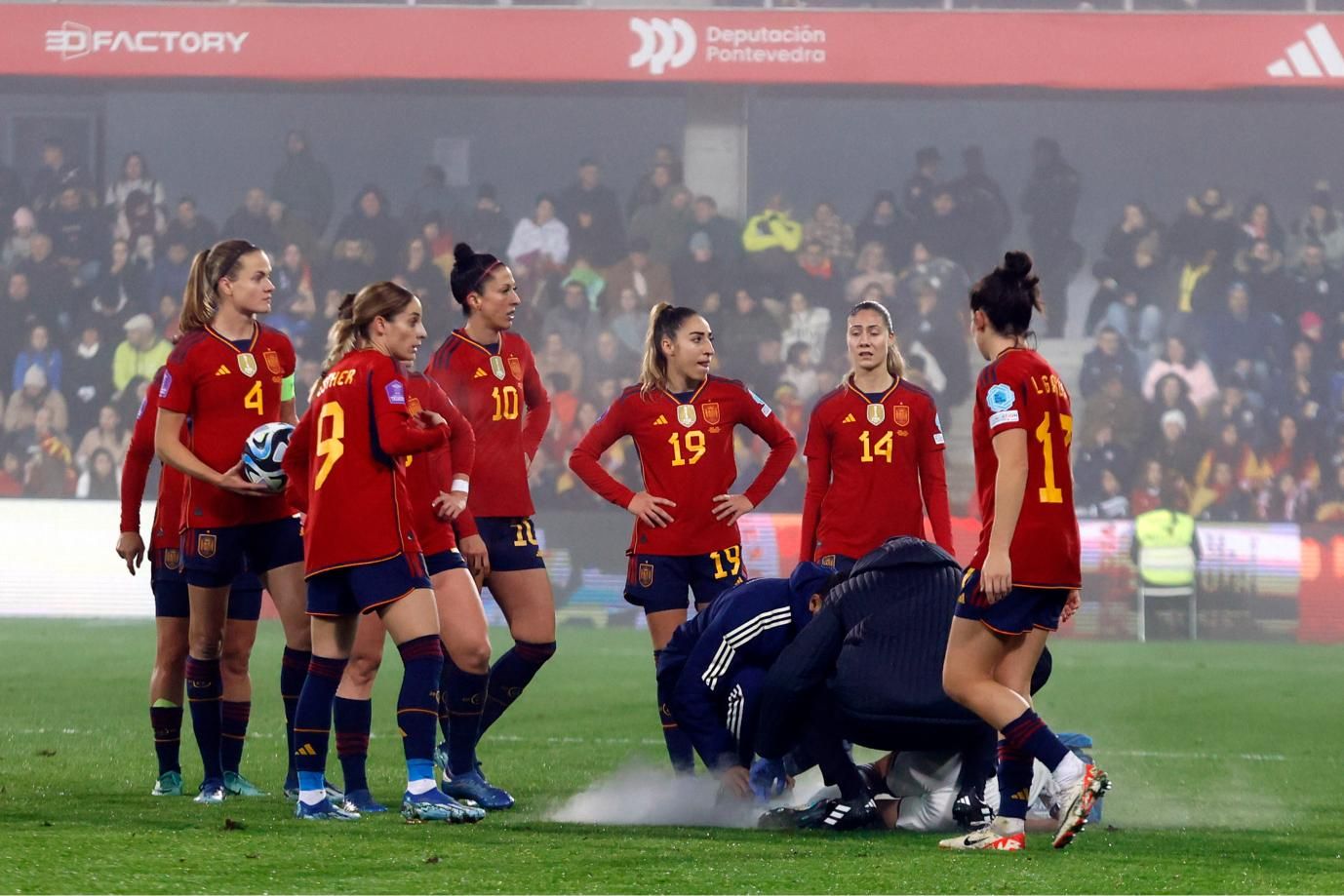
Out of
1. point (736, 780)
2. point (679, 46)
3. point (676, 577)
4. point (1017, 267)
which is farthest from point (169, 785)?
point (679, 46)

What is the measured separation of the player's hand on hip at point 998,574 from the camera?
4961 mm

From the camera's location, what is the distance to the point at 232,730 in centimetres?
663

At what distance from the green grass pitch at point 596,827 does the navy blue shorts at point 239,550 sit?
77 centimetres

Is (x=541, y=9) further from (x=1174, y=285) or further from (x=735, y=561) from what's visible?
(x=735, y=561)

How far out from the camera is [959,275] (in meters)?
20.0

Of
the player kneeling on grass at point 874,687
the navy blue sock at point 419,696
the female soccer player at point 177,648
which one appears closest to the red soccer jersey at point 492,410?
the female soccer player at point 177,648

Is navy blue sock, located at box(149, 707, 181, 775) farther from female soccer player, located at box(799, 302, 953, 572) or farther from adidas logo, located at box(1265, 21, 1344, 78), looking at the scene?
adidas logo, located at box(1265, 21, 1344, 78)

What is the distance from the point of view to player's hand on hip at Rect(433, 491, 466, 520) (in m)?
6.17

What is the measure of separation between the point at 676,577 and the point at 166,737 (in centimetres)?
195

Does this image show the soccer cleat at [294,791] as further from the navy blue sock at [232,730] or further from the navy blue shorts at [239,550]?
the navy blue shorts at [239,550]

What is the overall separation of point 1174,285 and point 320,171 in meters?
9.44

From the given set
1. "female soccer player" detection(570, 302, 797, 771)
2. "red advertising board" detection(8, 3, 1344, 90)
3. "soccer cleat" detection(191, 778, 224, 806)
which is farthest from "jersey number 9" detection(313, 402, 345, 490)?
"red advertising board" detection(8, 3, 1344, 90)

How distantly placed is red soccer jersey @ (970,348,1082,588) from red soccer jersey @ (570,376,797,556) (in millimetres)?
2060

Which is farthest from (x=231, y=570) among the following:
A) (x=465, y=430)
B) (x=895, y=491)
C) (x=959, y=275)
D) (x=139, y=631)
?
(x=959, y=275)
